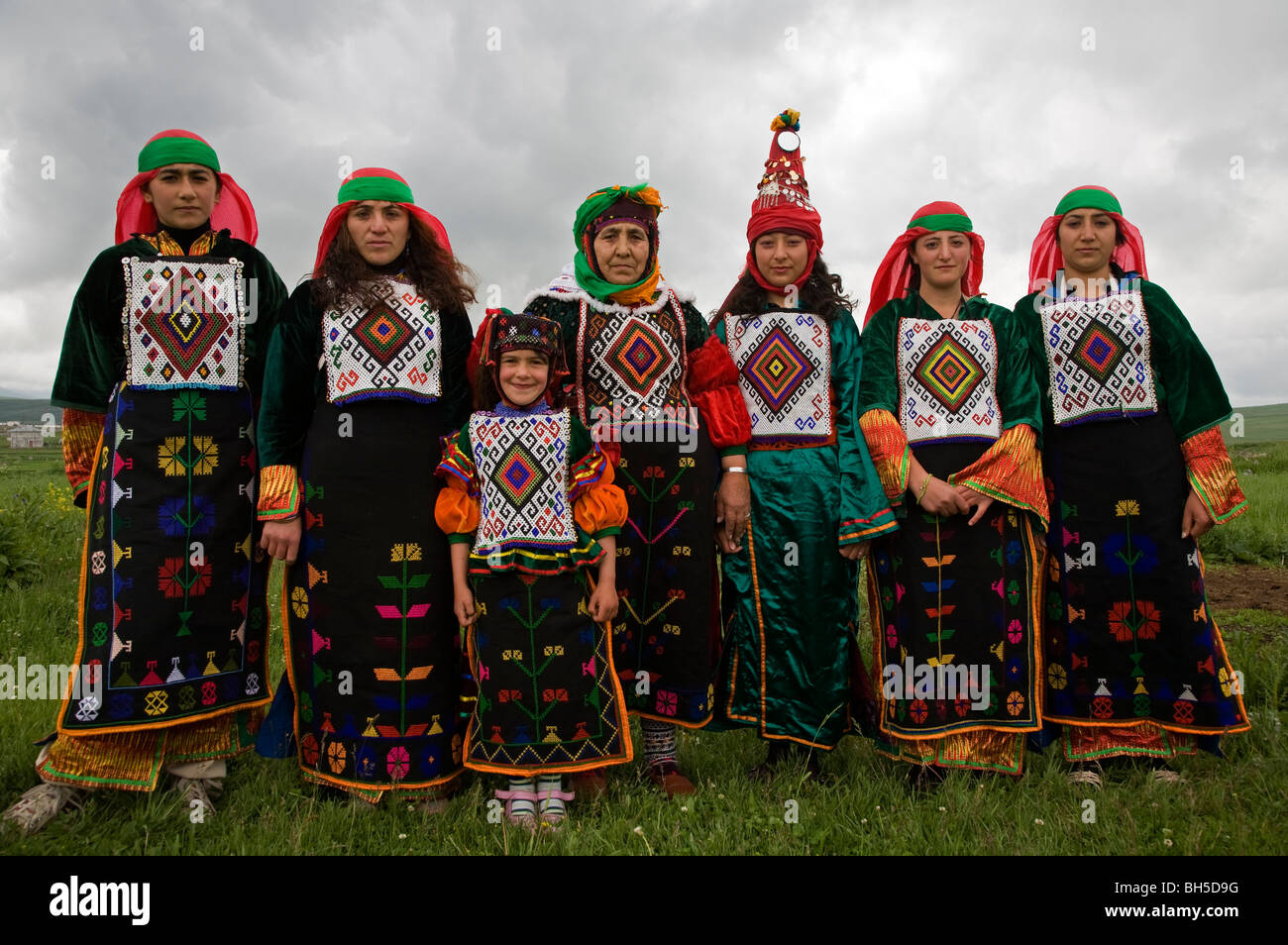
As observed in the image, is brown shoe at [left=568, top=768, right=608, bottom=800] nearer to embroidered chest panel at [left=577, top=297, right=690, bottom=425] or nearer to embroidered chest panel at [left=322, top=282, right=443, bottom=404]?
embroidered chest panel at [left=577, top=297, right=690, bottom=425]

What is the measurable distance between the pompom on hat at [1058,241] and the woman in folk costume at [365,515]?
2806 mm

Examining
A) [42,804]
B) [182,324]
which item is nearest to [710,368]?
[182,324]

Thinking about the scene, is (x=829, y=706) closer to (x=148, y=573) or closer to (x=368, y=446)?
(x=368, y=446)

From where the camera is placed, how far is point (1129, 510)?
3.46 metres

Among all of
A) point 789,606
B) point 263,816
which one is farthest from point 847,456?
point 263,816

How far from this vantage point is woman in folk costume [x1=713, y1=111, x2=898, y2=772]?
3547 millimetres

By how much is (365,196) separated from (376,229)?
140 millimetres

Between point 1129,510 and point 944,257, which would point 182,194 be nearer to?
point 944,257

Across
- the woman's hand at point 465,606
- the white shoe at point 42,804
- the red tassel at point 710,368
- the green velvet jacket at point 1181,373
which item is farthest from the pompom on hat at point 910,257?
the white shoe at point 42,804

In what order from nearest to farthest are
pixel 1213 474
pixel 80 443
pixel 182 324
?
1. pixel 182 324
2. pixel 80 443
3. pixel 1213 474

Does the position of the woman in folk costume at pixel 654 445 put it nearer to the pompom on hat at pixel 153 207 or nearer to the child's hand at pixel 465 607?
the child's hand at pixel 465 607

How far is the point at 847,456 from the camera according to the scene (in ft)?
11.5
